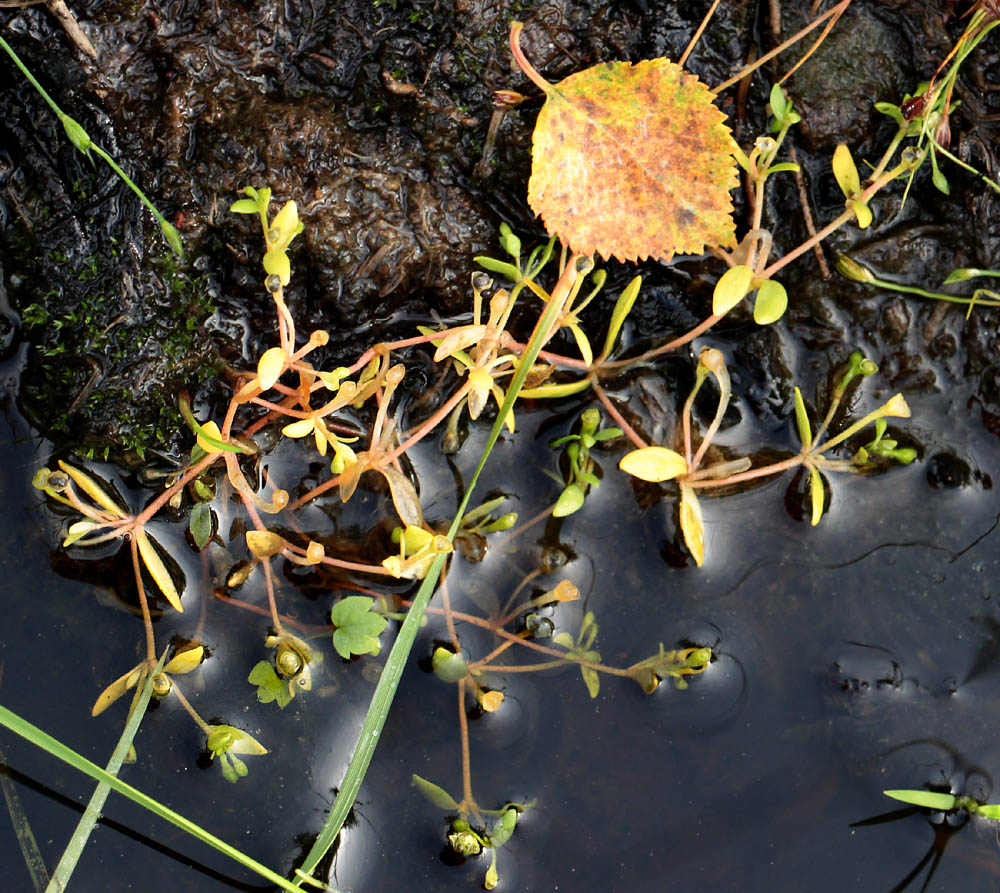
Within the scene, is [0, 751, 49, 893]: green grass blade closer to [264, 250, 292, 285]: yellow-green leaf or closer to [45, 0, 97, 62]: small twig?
[264, 250, 292, 285]: yellow-green leaf

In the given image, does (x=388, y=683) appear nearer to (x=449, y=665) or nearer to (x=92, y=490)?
(x=449, y=665)

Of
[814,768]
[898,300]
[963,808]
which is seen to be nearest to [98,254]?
[898,300]

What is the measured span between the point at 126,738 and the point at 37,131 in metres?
1.57

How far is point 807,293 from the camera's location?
240 centimetres

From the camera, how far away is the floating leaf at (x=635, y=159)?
6.96 ft

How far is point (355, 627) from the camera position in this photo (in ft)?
6.84

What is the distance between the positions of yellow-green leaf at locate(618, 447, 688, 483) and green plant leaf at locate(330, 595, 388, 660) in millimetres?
710

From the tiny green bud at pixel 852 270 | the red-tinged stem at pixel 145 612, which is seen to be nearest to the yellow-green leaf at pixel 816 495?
the tiny green bud at pixel 852 270

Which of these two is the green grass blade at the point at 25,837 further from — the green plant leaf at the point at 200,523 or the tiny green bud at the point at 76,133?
the tiny green bud at the point at 76,133

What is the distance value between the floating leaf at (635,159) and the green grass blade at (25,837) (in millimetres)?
1967

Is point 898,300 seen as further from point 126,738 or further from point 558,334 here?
point 126,738

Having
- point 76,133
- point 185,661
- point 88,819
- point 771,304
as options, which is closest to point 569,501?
point 771,304

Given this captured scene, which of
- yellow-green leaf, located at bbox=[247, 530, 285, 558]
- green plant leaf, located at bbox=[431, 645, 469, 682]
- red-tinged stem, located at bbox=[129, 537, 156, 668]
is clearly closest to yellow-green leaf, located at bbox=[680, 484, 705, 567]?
green plant leaf, located at bbox=[431, 645, 469, 682]

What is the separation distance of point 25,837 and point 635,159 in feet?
7.44
